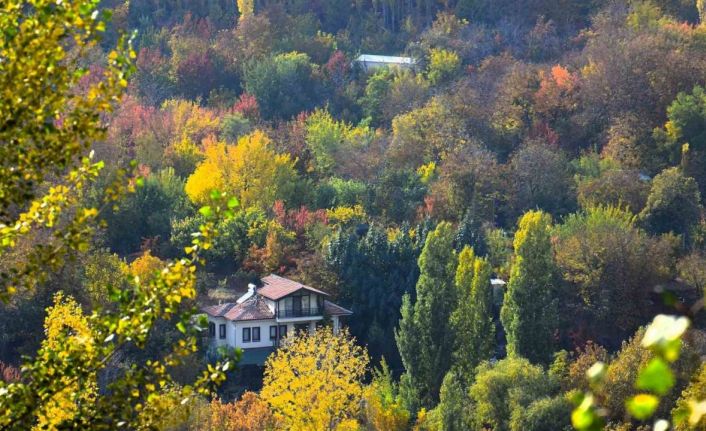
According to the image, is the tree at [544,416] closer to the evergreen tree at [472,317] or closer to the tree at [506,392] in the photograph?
the tree at [506,392]

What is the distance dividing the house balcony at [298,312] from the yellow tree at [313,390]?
11.7 ft

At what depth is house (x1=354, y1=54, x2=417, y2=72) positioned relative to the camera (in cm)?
5550

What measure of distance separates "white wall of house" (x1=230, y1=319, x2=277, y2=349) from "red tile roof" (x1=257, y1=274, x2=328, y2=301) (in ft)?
2.51

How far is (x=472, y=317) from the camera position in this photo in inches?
1188

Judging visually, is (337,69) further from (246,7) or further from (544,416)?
(544,416)

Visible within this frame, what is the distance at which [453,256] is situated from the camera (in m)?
31.4

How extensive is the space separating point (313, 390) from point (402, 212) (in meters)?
13.4

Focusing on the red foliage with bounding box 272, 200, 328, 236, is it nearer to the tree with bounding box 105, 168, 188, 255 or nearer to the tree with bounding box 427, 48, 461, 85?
the tree with bounding box 105, 168, 188, 255

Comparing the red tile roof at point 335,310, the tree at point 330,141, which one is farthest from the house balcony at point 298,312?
the tree at point 330,141

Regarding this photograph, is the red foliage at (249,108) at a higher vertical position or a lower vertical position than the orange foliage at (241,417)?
lower

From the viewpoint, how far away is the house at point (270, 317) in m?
33.3

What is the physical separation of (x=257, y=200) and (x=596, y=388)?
3902 cm

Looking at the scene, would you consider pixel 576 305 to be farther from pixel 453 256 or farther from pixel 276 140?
pixel 276 140

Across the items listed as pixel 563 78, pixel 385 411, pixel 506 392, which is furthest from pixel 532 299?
pixel 563 78
